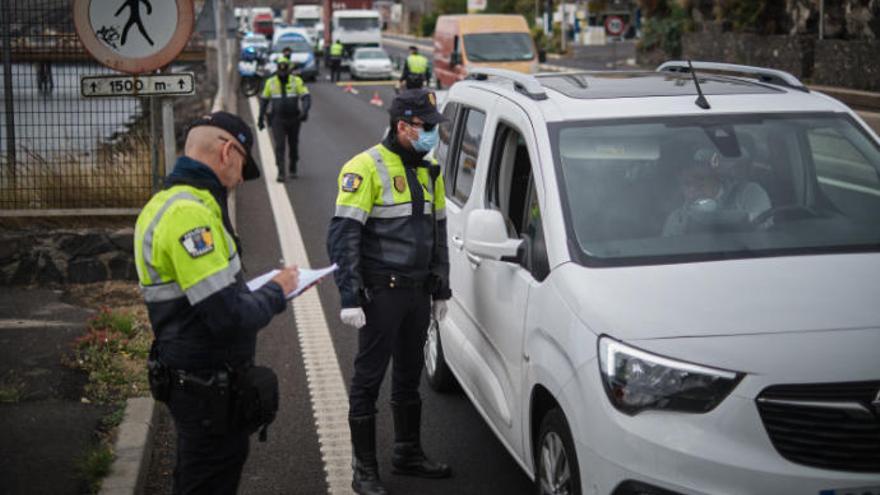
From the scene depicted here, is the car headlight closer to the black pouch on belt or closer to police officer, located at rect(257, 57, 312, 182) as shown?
the black pouch on belt

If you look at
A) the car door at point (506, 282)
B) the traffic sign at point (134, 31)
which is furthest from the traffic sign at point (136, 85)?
the car door at point (506, 282)

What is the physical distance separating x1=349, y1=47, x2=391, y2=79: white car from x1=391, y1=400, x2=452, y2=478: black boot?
45263 mm

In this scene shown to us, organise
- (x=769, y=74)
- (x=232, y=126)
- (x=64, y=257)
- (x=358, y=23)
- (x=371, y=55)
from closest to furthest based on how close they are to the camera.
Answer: (x=232, y=126)
(x=769, y=74)
(x=64, y=257)
(x=371, y=55)
(x=358, y=23)

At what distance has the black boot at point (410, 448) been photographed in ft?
20.3

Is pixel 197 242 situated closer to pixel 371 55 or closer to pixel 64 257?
pixel 64 257

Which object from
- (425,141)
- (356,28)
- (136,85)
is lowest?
(425,141)

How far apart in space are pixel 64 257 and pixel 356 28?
5092 centimetres

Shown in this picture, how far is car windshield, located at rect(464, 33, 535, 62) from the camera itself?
33.8 m

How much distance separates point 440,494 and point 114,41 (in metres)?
4.21

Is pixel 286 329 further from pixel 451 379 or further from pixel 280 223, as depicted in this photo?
pixel 280 223

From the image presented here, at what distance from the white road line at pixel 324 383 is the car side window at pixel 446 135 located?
150 centimetres

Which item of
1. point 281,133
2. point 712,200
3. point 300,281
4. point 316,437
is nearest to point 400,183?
point 300,281

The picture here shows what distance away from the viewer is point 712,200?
17.6ft

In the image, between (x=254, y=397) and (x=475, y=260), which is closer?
(x=254, y=397)
